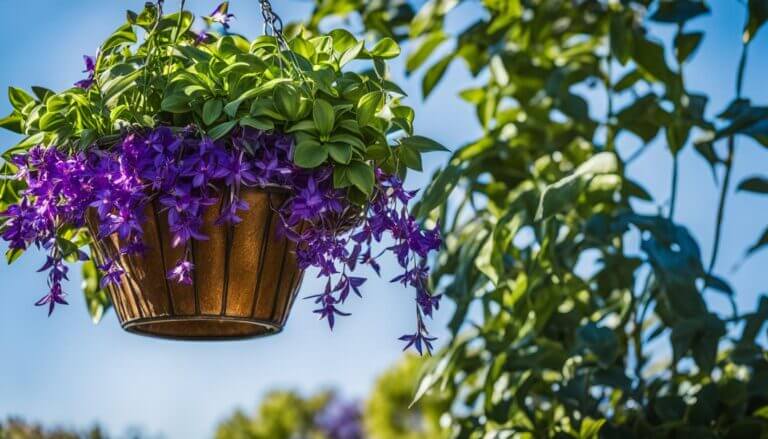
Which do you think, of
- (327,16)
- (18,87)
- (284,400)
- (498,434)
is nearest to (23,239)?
(18,87)

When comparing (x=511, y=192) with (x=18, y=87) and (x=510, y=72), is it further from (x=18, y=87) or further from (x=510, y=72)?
(x=18, y=87)

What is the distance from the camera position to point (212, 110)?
934mm

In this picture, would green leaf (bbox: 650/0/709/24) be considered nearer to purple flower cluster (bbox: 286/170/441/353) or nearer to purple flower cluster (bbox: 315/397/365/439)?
purple flower cluster (bbox: 286/170/441/353)

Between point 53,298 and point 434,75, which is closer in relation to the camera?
point 53,298

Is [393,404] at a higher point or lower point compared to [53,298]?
higher

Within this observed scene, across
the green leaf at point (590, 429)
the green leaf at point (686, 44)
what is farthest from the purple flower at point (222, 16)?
the green leaf at point (686, 44)

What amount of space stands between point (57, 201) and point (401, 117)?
370 millimetres

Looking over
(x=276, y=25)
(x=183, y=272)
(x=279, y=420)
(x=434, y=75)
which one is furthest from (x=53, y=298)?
(x=279, y=420)

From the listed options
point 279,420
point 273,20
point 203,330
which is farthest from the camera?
point 279,420

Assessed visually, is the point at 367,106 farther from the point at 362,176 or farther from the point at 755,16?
the point at 755,16

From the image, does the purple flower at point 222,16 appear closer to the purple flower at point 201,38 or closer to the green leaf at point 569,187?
the purple flower at point 201,38

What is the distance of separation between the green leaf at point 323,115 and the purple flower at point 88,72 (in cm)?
26

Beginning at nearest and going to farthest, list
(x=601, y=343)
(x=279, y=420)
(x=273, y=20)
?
(x=273, y=20) < (x=601, y=343) < (x=279, y=420)

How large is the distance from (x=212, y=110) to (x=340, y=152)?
0.43ft
